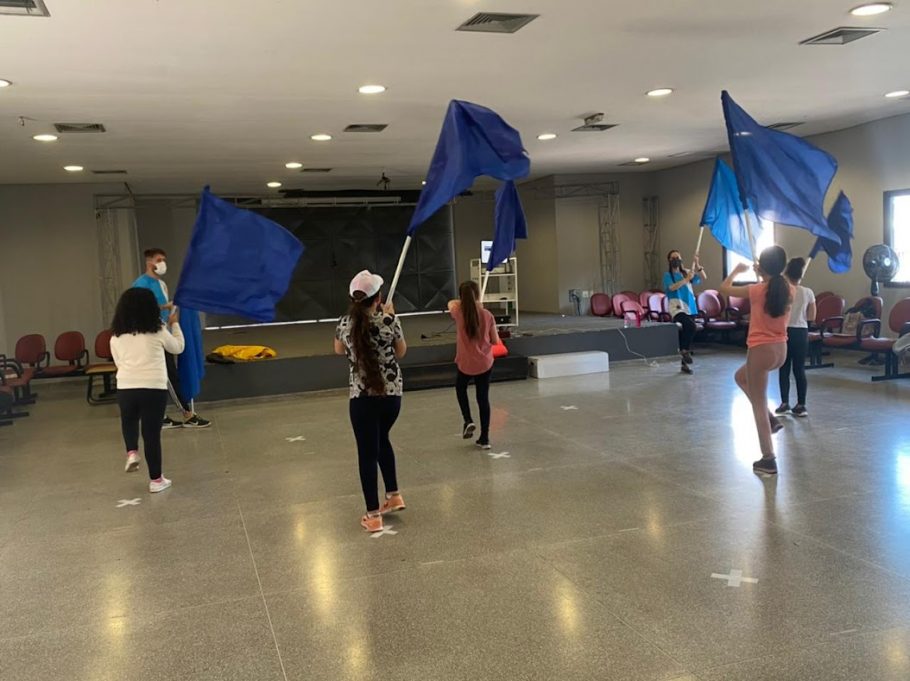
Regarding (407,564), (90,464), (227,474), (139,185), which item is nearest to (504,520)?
(407,564)

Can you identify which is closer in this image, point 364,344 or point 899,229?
point 364,344

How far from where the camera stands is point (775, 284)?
17.6ft

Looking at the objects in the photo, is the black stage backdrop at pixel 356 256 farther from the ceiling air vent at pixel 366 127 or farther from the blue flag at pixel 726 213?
the blue flag at pixel 726 213

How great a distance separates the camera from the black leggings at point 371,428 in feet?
14.8

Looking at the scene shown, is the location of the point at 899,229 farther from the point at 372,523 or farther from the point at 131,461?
the point at 131,461

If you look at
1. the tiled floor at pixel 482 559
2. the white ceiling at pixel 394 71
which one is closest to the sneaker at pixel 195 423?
the tiled floor at pixel 482 559

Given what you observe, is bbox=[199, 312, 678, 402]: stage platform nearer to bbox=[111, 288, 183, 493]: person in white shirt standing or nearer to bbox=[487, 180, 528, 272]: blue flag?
bbox=[487, 180, 528, 272]: blue flag

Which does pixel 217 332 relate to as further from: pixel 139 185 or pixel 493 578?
pixel 493 578

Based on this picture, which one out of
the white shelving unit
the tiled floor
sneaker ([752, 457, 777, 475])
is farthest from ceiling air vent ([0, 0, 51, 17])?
the white shelving unit

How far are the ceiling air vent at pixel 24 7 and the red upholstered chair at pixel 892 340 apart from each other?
9.32 meters

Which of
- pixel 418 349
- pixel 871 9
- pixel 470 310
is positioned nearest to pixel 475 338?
pixel 470 310

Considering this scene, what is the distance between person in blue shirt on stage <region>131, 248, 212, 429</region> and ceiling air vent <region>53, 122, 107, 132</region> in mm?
1561

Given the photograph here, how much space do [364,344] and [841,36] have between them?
4.90m

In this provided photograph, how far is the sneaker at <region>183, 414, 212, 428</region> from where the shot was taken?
830 centimetres
